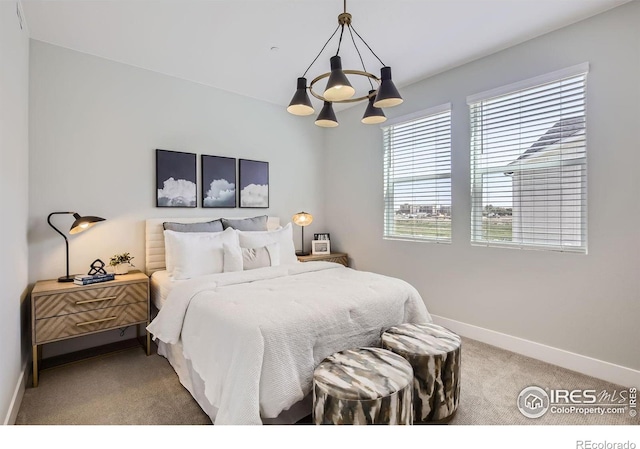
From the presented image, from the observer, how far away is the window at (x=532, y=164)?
8.04ft

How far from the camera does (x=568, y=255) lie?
8.19 ft

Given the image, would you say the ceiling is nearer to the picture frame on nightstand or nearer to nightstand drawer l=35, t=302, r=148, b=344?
the picture frame on nightstand

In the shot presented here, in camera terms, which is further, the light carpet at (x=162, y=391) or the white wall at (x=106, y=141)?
the white wall at (x=106, y=141)

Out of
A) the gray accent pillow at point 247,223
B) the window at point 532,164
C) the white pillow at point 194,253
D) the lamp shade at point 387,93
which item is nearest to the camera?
the lamp shade at point 387,93

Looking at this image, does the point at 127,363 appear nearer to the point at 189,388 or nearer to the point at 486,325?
the point at 189,388

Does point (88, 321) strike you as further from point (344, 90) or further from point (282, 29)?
point (282, 29)

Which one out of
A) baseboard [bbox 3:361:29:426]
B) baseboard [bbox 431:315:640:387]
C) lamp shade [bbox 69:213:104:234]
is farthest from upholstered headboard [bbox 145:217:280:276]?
baseboard [bbox 431:315:640:387]

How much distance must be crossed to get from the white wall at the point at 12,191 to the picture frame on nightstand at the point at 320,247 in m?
2.81

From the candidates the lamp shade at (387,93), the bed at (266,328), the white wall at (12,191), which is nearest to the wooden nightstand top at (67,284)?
the white wall at (12,191)

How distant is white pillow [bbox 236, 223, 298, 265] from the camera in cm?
316

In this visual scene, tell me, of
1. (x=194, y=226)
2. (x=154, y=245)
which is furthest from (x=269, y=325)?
(x=154, y=245)

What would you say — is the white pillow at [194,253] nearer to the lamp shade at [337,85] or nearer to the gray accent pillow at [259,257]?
the gray accent pillow at [259,257]

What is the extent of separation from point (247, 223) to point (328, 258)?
1131 millimetres

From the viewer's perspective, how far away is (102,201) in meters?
2.94
